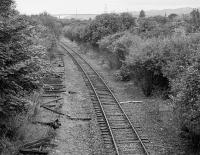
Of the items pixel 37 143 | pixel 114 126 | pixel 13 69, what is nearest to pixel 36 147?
pixel 37 143

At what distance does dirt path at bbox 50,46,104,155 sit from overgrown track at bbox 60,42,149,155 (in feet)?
1.15

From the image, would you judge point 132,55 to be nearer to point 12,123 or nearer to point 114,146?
point 114,146

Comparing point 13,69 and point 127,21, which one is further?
point 127,21

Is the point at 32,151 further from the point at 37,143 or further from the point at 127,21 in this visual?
the point at 127,21

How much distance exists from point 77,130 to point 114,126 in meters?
1.70

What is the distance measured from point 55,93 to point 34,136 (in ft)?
25.6

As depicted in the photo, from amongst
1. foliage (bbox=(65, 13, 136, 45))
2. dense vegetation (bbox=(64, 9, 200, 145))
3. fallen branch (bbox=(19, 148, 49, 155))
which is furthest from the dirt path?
foliage (bbox=(65, 13, 136, 45))

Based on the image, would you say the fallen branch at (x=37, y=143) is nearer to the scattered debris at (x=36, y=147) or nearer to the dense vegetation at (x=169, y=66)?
the scattered debris at (x=36, y=147)

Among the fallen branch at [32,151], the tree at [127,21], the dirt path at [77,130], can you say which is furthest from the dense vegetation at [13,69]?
the tree at [127,21]

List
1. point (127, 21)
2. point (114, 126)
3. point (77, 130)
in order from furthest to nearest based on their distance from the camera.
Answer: point (127, 21)
point (114, 126)
point (77, 130)

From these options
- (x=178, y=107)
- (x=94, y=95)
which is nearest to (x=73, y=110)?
(x=94, y=95)

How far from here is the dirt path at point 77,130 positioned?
1254 centimetres

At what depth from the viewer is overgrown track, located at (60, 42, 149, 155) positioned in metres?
12.5

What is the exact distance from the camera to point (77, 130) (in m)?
14.6
